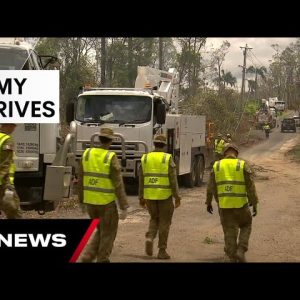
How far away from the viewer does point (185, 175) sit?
20062 millimetres

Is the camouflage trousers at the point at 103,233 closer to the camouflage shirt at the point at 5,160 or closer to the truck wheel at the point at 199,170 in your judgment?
the camouflage shirt at the point at 5,160

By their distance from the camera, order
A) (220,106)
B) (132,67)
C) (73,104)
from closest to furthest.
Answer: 1. (73,104)
2. (220,106)
3. (132,67)

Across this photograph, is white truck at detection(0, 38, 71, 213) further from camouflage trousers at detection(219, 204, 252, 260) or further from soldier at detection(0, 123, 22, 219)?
camouflage trousers at detection(219, 204, 252, 260)

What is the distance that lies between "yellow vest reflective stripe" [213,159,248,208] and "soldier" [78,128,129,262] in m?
1.49

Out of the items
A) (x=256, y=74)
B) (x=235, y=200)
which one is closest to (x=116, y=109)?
(x=235, y=200)

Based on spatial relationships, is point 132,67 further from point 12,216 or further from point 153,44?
point 12,216

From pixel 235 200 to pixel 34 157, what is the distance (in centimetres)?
334

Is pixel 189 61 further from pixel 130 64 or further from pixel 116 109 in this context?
pixel 116 109

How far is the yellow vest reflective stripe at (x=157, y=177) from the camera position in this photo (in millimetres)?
8984

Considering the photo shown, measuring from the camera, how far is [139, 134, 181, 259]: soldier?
8.97m

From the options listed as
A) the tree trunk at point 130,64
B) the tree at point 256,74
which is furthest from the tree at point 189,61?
the tree at point 256,74
